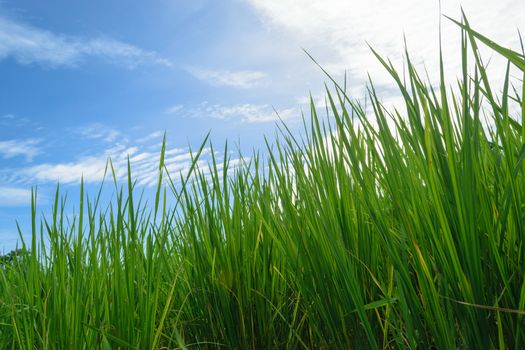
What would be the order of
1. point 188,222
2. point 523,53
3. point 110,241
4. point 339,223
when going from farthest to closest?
point 188,222 < point 110,241 < point 339,223 < point 523,53

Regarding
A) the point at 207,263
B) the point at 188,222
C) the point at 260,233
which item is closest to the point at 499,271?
the point at 260,233

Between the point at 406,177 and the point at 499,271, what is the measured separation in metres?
0.25

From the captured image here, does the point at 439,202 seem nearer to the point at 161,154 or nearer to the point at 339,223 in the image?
the point at 339,223

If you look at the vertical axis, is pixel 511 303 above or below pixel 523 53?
below

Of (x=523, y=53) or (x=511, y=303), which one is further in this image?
(x=523, y=53)

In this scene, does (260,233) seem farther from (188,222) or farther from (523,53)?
(523,53)

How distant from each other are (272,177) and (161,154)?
631 millimetres

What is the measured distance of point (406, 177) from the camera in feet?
3.41

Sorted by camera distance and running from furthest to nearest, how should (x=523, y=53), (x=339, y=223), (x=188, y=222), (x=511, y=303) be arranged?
(x=188, y=222) → (x=339, y=223) → (x=523, y=53) → (x=511, y=303)

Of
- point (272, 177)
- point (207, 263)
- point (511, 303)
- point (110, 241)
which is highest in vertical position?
point (272, 177)

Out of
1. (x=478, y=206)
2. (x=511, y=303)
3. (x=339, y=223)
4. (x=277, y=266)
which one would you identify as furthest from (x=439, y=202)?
(x=277, y=266)

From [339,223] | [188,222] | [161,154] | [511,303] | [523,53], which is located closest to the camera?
[511,303]

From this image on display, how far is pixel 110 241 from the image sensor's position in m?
1.67

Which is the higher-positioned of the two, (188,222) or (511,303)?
(188,222)
